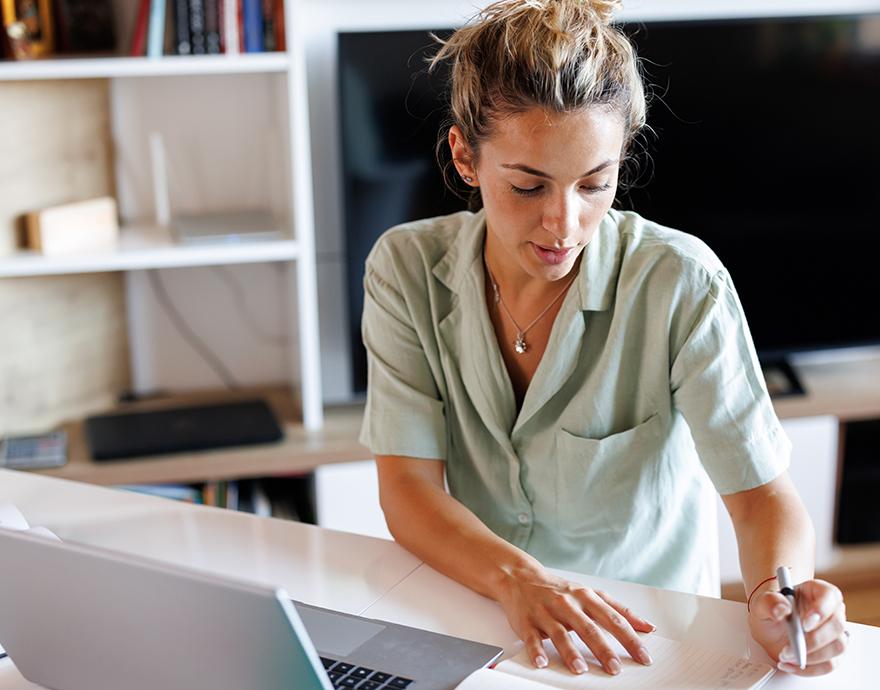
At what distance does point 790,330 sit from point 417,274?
1429 mm

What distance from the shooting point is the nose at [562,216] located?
1225 mm

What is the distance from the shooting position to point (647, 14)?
2.55m

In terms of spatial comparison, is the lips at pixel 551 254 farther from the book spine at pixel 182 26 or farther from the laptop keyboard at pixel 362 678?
the book spine at pixel 182 26

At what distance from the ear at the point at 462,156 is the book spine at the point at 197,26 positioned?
1.08 meters

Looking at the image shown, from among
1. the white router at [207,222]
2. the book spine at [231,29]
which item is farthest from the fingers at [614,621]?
→ the book spine at [231,29]

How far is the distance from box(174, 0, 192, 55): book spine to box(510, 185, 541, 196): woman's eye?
125cm

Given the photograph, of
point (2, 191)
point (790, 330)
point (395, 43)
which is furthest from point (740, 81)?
point (2, 191)

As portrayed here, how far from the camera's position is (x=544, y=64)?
122 centimetres

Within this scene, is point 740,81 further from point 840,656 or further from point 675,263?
point 840,656

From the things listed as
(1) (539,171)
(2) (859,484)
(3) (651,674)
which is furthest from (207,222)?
(3) (651,674)

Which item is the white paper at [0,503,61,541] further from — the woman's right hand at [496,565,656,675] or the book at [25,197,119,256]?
the book at [25,197,119,256]

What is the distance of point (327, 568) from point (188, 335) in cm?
151

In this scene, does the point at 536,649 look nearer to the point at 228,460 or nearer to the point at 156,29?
the point at 228,460

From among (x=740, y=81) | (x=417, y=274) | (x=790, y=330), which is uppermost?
(x=740, y=81)
